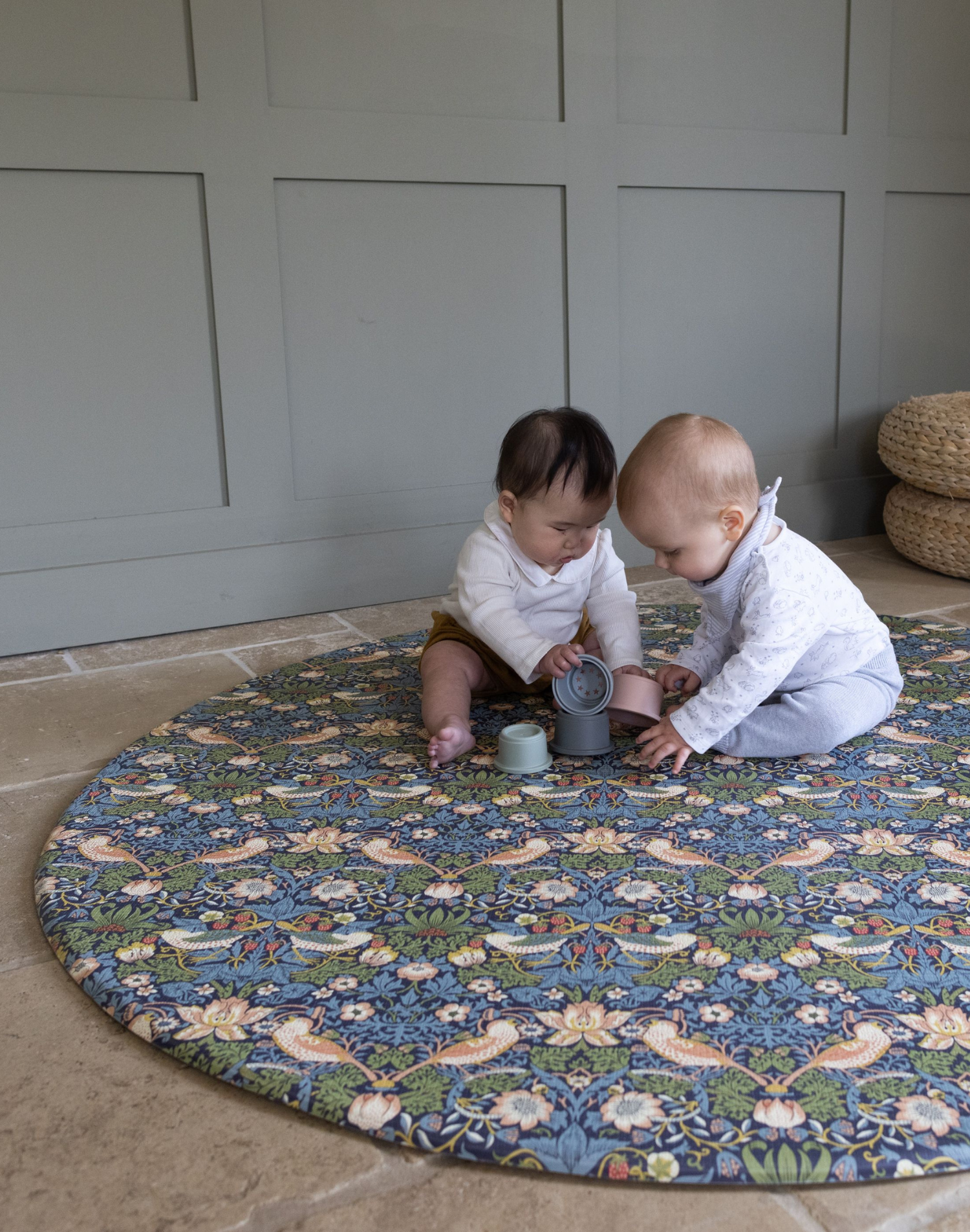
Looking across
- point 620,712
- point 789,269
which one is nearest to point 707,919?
point 620,712

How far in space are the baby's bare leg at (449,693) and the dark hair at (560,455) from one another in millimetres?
282

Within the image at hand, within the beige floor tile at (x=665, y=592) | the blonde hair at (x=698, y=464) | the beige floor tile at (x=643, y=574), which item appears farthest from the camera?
the beige floor tile at (x=643, y=574)

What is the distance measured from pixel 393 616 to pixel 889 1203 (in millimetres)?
1702

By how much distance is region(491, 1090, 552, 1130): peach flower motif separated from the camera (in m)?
0.82

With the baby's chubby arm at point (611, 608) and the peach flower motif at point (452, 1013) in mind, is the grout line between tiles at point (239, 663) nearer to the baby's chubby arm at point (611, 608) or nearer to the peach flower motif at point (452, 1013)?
the baby's chubby arm at point (611, 608)

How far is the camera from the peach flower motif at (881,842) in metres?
1.22

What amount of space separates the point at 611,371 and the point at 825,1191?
6.75 feet

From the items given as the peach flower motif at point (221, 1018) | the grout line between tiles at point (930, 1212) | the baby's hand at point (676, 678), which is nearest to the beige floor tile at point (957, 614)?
the baby's hand at point (676, 678)

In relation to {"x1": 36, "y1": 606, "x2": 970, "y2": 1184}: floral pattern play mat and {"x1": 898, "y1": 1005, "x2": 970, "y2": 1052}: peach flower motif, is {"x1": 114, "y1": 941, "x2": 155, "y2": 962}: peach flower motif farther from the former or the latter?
{"x1": 898, "y1": 1005, "x2": 970, "y2": 1052}: peach flower motif

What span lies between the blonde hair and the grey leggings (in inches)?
11.4

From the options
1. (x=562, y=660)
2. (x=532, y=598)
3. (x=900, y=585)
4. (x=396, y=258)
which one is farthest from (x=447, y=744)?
(x=900, y=585)

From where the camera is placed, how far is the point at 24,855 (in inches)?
51.8

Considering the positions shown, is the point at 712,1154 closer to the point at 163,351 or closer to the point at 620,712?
the point at 620,712

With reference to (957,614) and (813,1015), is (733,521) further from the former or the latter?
(957,614)
